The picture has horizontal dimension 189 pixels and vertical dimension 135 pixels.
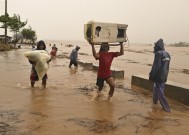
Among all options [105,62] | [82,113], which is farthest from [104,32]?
[82,113]

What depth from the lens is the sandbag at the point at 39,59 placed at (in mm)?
9695

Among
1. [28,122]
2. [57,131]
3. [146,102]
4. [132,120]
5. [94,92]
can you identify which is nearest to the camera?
[57,131]

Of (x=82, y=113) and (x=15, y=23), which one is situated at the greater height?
(x=15, y=23)

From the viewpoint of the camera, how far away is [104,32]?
25.1ft

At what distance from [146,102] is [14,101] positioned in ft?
11.2

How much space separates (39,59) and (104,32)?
2821 millimetres

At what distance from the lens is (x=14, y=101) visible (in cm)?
812

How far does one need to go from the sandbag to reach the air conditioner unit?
2331 millimetres

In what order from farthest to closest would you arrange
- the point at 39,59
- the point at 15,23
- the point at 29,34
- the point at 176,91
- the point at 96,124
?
the point at 29,34 < the point at 15,23 < the point at 39,59 < the point at 176,91 < the point at 96,124

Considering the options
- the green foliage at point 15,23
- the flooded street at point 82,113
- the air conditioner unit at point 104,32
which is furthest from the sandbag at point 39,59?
the green foliage at point 15,23

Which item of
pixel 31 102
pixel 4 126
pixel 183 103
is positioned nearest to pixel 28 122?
pixel 4 126

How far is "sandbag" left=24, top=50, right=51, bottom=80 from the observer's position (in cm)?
970

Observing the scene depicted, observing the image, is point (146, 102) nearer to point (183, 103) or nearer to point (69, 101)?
point (183, 103)

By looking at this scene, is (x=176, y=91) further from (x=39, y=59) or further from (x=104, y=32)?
(x=39, y=59)
